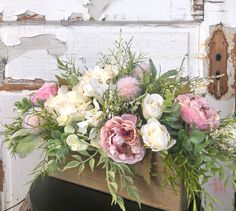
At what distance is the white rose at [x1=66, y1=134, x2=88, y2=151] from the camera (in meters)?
0.85

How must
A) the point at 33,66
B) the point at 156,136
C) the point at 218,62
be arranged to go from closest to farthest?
the point at 156,136 < the point at 218,62 < the point at 33,66

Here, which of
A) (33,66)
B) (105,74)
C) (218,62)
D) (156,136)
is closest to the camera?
(156,136)

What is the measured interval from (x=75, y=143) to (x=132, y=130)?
0.13 meters

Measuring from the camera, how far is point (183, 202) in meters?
0.87

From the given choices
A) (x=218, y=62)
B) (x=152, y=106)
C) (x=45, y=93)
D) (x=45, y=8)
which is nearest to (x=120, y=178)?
(x=152, y=106)

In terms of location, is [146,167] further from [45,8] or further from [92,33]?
[45,8]

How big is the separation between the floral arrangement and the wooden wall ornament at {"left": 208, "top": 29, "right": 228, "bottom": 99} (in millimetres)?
323

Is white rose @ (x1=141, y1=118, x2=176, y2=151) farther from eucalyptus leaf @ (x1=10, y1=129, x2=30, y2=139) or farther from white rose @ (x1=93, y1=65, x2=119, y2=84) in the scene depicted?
eucalyptus leaf @ (x1=10, y1=129, x2=30, y2=139)

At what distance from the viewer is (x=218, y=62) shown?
1231 millimetres

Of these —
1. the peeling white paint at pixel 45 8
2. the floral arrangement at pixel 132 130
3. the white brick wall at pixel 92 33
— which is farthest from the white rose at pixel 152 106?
the peeling white paint at pixel 45 8

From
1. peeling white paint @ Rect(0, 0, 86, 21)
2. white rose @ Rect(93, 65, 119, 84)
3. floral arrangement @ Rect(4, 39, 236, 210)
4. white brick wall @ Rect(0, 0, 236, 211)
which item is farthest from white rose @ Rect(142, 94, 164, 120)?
peeling white paint @ Rect(0, 0, 86, 21)

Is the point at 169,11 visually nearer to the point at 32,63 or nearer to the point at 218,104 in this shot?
the point at 218,104

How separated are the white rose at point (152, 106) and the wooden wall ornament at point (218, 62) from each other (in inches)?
17.5

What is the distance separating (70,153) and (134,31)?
19.7 inches
